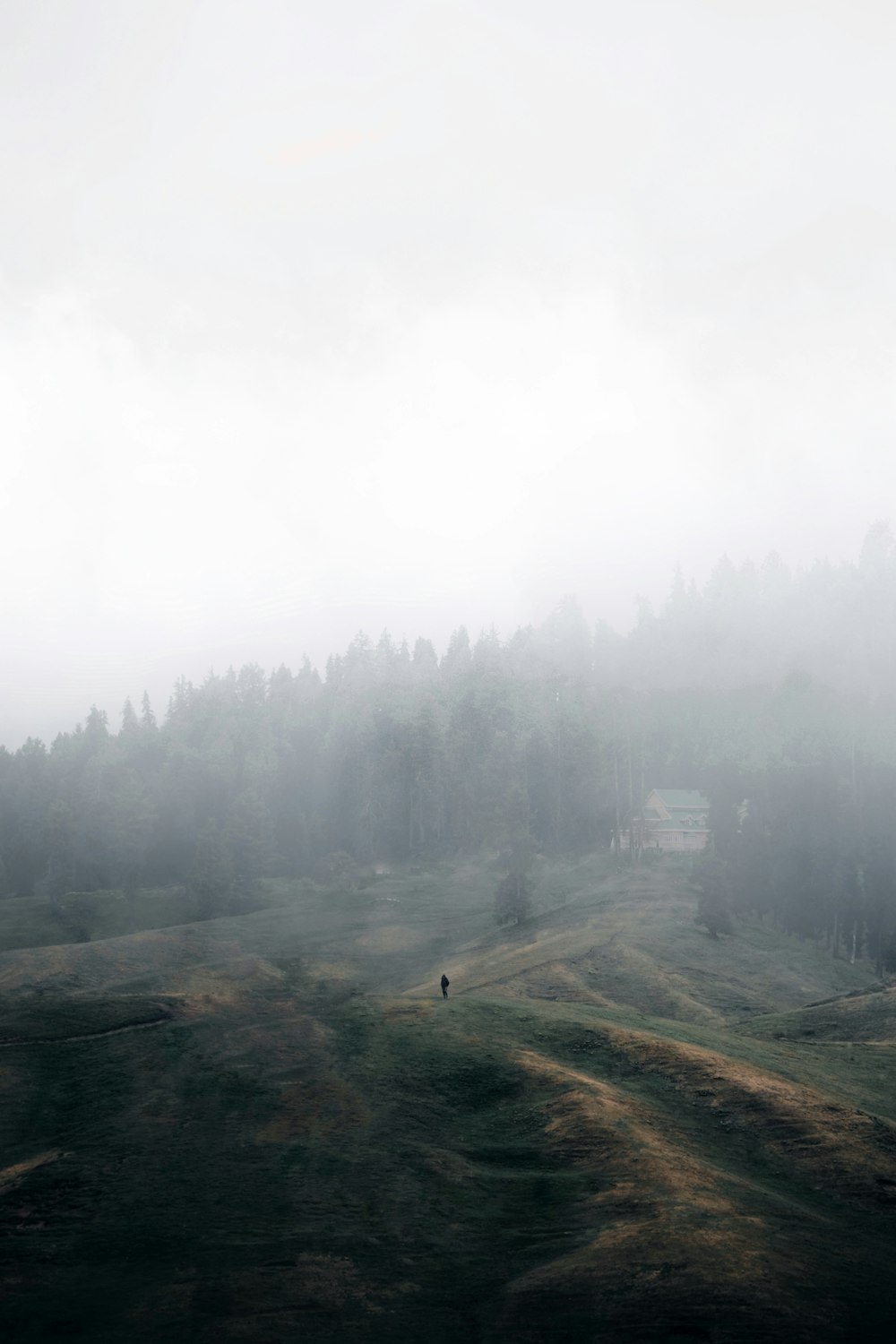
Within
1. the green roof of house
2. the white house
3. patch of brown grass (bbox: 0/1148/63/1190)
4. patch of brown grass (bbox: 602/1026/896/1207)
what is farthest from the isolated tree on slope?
patch of brown grass (bbox: 0/1148/63/1190)

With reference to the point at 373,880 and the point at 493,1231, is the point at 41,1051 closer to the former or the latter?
the point at 493,1231

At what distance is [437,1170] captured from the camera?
88.8 feet

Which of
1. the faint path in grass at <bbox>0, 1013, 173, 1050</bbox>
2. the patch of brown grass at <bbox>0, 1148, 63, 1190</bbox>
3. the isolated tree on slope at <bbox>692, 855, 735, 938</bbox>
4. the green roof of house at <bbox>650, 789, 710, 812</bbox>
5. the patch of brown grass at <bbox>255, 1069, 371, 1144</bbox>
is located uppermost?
the green roof of house at <bbox>650, 789, 710, 812</bbox>

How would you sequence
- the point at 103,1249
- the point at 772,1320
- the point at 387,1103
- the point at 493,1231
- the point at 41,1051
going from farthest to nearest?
the point at 41,1051, the point at 387,1103, the point at 493,1231, the point at 103,1249, the point at 772,1320

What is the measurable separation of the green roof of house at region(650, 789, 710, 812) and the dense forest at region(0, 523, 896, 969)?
4.56 meters

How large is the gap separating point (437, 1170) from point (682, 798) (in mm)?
111761

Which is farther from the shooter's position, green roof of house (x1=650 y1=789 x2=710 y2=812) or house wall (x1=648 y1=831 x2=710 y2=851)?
green roof of house (x1=650 y1=789 x2=710 y2=812)

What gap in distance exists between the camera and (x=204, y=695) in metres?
183

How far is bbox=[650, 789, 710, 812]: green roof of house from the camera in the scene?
131125 mm

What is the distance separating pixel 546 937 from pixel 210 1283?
62.6m

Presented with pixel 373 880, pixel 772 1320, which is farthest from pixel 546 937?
pixel 772 1320

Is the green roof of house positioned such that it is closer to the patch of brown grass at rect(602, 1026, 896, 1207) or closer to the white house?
the white house

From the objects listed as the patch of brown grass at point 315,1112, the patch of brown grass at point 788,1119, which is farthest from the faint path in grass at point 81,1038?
the patch of brown grass at point 788,1119

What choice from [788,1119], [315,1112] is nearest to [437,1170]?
[315,1112]
